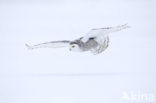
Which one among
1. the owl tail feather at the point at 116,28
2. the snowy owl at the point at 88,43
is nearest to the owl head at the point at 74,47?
the snowy owl at the point at 88,43

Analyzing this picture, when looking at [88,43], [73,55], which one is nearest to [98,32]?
[88,43]

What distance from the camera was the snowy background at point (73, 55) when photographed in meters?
1.93

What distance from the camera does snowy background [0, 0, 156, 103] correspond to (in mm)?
1929

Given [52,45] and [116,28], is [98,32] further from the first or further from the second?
[52,45]

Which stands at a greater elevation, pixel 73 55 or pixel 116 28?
pixel 116 28

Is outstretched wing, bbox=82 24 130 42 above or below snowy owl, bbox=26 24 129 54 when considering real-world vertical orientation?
above

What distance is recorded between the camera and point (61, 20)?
201 cm

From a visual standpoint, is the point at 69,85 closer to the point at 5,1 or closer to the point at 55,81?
the point at 55,81

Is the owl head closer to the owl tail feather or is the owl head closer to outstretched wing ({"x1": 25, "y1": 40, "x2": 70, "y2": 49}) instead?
outstretched wing ({"x1": 25, "y1": 40, "x2": 70, "y2": 49})

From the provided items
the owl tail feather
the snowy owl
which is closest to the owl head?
the snowy owl

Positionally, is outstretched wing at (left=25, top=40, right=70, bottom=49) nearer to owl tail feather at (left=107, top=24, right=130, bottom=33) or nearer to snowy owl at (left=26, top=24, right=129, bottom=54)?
snowy owl at (left=26, top=24, right=129, bottom=54)

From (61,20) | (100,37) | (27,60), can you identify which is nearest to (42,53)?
(27,60)

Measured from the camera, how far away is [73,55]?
6.48 feet

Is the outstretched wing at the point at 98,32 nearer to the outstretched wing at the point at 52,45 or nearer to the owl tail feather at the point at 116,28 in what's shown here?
the owl tail feather at the point at 116,28
